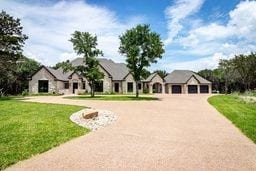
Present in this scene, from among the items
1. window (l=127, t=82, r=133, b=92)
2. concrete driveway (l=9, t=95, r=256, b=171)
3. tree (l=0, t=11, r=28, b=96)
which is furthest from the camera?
window (l=127, t=82, r=133, b=92)

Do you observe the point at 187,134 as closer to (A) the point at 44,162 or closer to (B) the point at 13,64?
(A) the point at 44,162

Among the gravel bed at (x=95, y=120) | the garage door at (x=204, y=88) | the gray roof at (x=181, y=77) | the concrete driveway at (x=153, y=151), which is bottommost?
the concrete driveway at (x=153, y=151)

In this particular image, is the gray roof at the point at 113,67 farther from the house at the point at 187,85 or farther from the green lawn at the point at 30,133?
the green lawn at the point at 30,133

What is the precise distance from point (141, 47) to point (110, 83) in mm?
16494

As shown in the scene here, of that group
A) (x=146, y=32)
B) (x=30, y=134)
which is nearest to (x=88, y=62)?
(x=146, y=32)

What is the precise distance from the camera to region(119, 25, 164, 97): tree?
38969 mm

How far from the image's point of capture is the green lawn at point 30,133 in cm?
892

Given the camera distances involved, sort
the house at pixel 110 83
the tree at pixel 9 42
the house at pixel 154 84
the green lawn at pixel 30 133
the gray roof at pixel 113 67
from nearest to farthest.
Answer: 1. the green lawn at pixel 30 133
2. the tree at pixel 9 42
3. the house at pixel 110 83
4. the gray roof at pixel 113 67
5. the house at pixel 154 84

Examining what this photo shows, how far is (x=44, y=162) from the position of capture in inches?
318

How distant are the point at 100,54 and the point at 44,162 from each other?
112ft

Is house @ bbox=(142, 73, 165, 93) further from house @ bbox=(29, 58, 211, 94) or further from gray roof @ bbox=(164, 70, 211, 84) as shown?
gray roof @ bbox=(164, 70, 211, 84)

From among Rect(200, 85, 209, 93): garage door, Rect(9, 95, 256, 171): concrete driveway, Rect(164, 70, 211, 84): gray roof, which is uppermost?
Rect(164, 70, 211, 84): gray roof

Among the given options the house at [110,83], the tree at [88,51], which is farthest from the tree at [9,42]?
the house at [110,83]

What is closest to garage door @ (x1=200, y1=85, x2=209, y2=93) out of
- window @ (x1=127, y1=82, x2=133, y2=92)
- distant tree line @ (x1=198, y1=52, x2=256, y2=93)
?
distant tree line @ (x1=198, y1=52, x2=256, y2=93)
